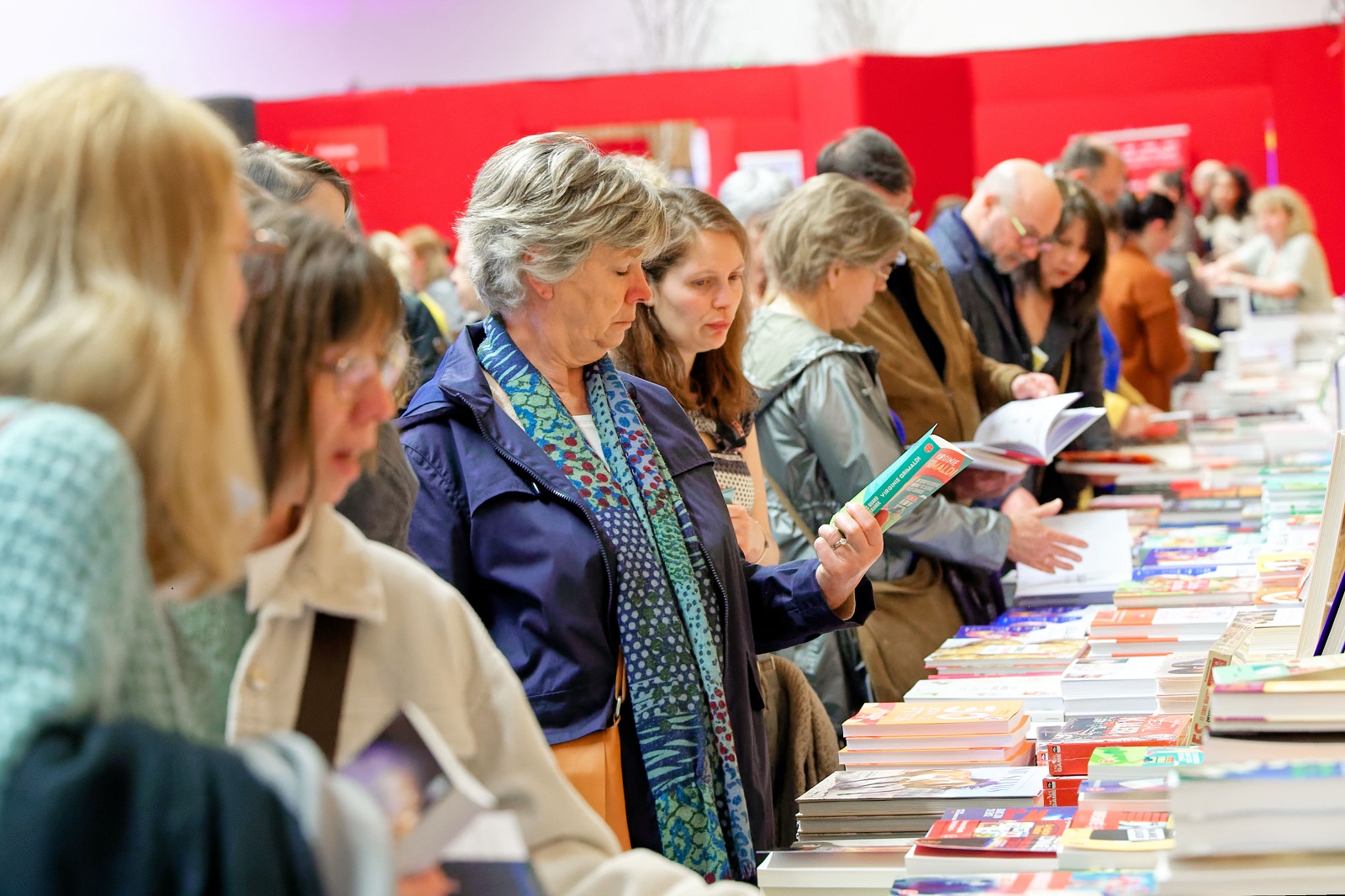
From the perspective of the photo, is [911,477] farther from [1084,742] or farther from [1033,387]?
[1033,387]

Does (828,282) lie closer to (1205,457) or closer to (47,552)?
A: (1205,457)

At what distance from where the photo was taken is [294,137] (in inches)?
460

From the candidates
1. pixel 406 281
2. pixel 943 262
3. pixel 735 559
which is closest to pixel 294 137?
pixel 406 281

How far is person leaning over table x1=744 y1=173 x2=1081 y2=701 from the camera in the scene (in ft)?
10.9

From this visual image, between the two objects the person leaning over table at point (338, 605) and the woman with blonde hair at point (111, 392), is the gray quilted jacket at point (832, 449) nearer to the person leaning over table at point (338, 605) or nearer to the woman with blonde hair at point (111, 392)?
the person leaning over table at point (338, 605)

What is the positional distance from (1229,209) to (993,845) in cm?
1028

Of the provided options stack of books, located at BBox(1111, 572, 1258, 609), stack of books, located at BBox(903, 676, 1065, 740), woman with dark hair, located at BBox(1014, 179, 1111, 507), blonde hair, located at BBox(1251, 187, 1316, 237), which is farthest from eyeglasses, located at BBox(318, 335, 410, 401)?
blonde hair, located at BBox(1251, 187, 1316, 237)

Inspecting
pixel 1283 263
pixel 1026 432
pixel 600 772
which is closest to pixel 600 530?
pixel 600 772

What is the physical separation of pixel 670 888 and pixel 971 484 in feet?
8.74

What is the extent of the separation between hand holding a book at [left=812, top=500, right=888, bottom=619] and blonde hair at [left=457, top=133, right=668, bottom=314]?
521 mm

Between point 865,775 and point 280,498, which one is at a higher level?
point 280,498

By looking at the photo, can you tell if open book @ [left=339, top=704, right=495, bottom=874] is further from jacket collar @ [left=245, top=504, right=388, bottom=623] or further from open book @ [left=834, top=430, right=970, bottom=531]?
open book @ [left=834, top=430, right=970, bottom=531]

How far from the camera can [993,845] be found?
1750 millimetres

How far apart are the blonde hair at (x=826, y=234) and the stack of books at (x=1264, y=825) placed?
229 centimetres
